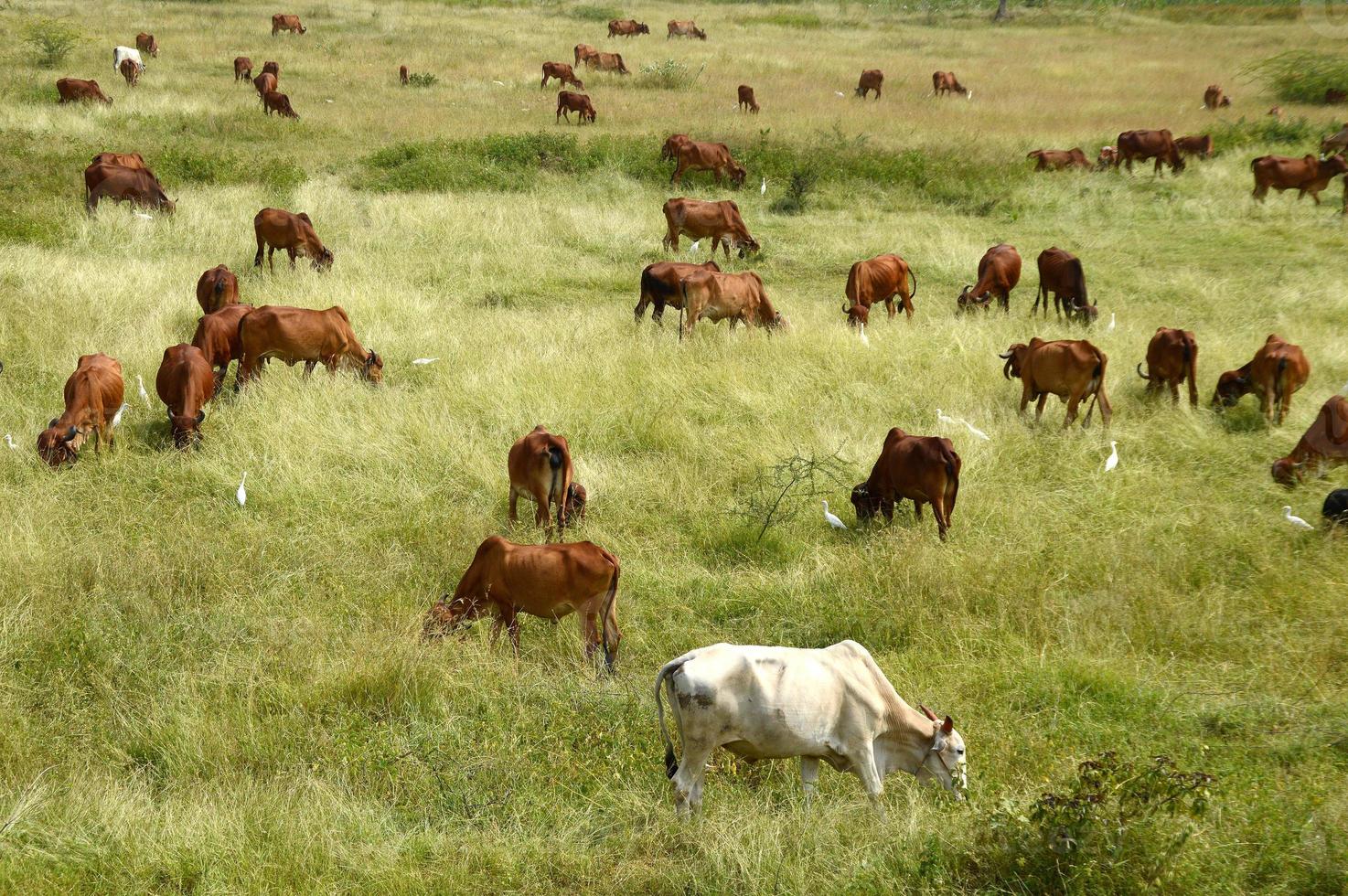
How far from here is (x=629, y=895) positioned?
14.9 feet

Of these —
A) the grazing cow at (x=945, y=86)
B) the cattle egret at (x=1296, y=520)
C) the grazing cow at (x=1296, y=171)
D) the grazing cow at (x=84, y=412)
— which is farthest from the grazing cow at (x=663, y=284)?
the grazing cow at (x=945, y=86)

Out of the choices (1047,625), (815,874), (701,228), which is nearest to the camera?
(815,874)

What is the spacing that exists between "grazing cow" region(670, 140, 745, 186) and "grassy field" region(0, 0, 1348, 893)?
198 centimetres

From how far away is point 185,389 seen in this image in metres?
9.34

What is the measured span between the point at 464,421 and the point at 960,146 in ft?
51.3

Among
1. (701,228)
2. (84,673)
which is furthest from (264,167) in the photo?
(84,673)

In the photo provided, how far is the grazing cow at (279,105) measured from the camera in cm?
2355

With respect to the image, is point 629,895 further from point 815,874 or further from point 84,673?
point 84,673

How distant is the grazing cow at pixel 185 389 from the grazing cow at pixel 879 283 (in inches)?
274

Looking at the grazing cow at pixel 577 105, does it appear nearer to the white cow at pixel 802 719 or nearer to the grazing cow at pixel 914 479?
the grazing cow at pixel 914 479

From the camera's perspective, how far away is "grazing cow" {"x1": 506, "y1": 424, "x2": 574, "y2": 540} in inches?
299

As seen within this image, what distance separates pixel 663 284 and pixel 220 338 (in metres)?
4.75

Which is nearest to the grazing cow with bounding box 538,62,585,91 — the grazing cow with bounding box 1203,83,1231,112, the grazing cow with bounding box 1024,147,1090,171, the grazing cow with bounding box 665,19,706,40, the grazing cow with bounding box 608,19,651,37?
the grazing cow with bounding box 608,19,651,37

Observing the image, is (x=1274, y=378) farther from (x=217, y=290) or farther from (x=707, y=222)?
(x=217, y=290)
